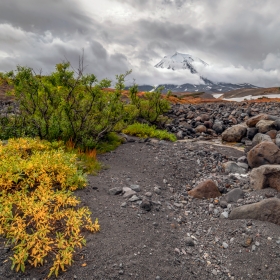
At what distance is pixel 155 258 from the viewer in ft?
13.9

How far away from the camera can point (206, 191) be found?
23.1 feet

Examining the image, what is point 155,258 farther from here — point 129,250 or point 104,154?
point 104,154

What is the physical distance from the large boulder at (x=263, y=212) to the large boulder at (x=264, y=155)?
3.63 metres

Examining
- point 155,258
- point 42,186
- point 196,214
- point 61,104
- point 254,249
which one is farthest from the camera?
point 61,104

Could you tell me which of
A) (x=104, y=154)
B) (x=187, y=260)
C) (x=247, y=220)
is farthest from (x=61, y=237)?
(x=104, y=154)

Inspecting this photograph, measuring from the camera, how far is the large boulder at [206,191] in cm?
699

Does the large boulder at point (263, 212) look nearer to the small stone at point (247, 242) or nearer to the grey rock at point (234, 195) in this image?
the small stone at point (247, 242)

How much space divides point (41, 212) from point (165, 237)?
2.20m

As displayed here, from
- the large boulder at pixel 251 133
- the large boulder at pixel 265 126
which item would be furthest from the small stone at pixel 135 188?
the large boulder at pixel 265 126

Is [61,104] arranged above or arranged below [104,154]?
above

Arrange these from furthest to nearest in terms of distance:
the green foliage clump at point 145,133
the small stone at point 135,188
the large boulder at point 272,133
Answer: the green foliage clump at point 145,133
the large boulder at point 272,133
the small stone at point 135,188

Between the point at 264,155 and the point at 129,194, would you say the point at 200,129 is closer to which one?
the point at 264,155

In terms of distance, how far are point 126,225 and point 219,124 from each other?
14.3 m

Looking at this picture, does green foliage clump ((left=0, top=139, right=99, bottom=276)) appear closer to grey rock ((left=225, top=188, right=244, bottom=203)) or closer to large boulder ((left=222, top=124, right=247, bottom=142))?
grey rock ((left=225, top=188, right=244, bottom=203))
